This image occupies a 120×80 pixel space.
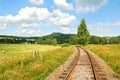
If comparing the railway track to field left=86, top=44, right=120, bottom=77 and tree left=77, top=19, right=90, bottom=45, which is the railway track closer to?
field left=86, top=44, right=120, bottom=77

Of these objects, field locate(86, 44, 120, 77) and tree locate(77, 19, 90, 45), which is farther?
tree locate(77, 19, 90, 45)

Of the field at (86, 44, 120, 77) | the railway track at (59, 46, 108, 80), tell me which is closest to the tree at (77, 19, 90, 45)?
the field at (86, 44, 120, 77)

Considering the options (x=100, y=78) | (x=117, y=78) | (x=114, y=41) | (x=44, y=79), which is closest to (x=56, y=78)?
(x=44, y=79)

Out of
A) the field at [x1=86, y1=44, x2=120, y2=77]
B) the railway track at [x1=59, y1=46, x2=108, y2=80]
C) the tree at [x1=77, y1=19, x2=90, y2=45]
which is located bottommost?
the railway track at [x1=59, y1=46, x2=108, y2=80]

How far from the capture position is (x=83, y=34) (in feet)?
258

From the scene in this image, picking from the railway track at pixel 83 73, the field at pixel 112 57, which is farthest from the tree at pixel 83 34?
the railway track at pixel 83 73

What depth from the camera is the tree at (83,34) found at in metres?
78.0

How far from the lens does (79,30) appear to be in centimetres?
8006

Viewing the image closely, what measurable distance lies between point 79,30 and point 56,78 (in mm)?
67370

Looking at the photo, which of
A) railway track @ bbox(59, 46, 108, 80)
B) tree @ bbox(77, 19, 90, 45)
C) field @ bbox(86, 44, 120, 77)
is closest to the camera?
railway track @ bbox(59, 46, 108, 80)

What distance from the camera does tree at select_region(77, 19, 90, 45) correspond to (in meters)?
78.0

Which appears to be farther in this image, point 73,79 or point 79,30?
point 79,30

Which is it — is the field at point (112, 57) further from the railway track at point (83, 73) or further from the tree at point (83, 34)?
the tree at point (83, 34)

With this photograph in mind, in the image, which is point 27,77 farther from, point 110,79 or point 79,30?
point 79,30
